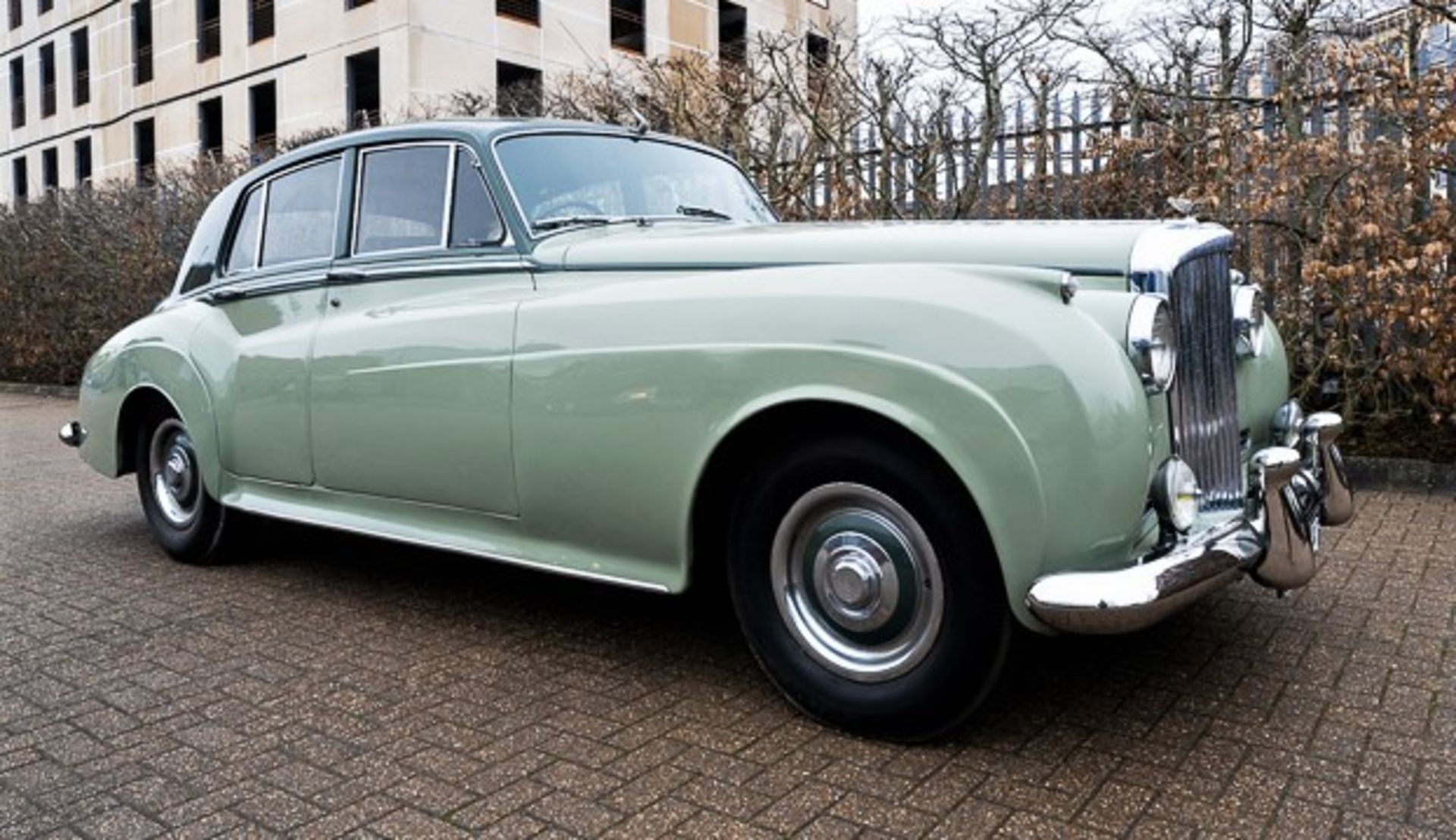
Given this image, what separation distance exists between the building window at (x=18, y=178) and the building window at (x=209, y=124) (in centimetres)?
1079

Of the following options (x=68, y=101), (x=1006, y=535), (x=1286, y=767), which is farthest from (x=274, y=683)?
(x=68, y=101)

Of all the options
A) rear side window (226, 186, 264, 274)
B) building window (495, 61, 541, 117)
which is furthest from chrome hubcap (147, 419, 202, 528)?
building window (495, 61, 541, 117)

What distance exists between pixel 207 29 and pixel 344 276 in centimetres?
2564

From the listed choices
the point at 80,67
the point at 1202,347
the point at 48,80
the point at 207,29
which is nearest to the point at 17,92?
the point at 48,80

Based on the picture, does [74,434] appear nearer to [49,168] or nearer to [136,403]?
[136,403]

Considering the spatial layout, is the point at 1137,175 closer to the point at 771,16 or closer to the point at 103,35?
the point at 771,16

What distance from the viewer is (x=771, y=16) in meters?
28.4

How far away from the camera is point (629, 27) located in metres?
25.2

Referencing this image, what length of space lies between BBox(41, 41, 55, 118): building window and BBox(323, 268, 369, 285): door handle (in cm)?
3366

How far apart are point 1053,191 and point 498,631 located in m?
5.36

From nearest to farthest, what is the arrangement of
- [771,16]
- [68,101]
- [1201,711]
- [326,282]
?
[1201,711] → [326,282] → [771,16] → [68,101]

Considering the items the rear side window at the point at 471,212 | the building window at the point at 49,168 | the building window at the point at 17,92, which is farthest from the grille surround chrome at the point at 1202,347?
the building window at the point at 17,92

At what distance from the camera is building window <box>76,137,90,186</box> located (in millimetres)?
30547

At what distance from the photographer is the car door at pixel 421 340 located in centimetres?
360
